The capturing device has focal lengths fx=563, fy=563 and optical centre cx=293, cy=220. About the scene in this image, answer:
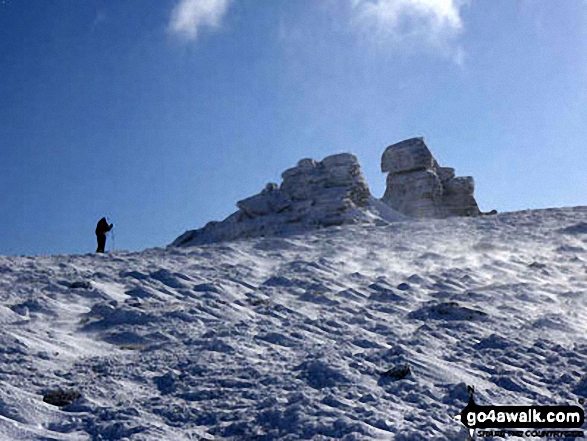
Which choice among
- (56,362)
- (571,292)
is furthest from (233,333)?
(571,292)

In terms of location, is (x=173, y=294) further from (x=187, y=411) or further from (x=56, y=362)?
(x=187, y=411)

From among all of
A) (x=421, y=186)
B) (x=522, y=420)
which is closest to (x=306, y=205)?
(x=421, y=186)

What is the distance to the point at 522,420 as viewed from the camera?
5.11 meters

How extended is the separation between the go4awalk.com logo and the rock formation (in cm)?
3238

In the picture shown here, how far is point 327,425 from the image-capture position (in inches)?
184

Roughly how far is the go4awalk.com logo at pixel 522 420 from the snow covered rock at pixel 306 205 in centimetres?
2322

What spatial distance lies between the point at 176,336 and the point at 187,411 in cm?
207

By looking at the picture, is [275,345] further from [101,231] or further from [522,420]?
[101,231]

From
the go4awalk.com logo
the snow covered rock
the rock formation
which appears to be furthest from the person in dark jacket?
the rock formation

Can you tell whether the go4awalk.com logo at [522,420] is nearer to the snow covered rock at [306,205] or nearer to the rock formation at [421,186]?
the snow covered rock at [306,205]

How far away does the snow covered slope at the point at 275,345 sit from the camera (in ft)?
15.7

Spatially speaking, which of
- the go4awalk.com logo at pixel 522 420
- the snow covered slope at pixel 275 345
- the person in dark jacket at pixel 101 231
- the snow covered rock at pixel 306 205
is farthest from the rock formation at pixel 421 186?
the go4awalk.com logo at pixel 522 420

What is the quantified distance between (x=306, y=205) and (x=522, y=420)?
25902 millimetres

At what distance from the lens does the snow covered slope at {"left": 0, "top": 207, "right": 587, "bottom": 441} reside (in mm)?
4789
